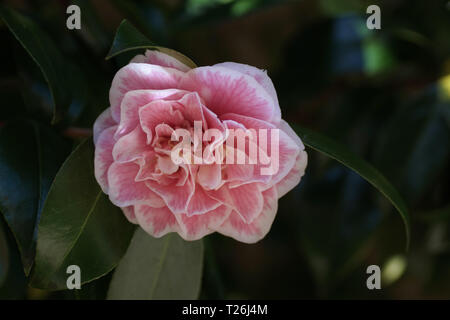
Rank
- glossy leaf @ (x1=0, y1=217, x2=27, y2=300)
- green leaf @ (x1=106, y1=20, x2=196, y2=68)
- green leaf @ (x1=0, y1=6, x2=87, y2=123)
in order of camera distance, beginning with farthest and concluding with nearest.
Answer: glossy leaf @ (x1=0, y1=217, x2=27, y2=300)
green leaf @ (x1=0, y1=6, x2=87, y2=123)
green leaf @ (x1=106, y1=20, x2=196, y2=68)

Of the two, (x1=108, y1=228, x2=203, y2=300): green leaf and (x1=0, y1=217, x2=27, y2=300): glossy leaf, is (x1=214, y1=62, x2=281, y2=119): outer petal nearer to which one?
(x1=108, y1=228, x2=203, y2=300): green leaf

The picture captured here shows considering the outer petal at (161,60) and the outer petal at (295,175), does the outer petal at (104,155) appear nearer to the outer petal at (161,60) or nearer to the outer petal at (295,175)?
the outer petal at (161,60)

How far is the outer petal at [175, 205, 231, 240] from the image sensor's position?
2.08 ft

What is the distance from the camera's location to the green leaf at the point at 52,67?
667 millimetres

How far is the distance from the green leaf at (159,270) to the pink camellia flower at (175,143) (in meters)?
0.13

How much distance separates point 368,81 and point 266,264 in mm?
534

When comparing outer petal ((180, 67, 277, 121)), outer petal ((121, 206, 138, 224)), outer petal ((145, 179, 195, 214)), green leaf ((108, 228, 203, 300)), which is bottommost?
green leaf ((108, 228, 203, 300))

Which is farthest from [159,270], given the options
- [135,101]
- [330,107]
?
[330,107]

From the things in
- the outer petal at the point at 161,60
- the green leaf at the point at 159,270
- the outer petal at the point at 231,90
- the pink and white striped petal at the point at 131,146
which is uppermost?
the outer petal at the point at 161,60

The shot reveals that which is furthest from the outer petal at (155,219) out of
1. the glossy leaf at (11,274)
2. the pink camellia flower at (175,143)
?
the glossy leaf at (11,274)

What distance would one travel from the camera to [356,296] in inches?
52.9

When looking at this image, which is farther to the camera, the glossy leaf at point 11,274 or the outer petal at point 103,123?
the glossy leaf at point 11,274

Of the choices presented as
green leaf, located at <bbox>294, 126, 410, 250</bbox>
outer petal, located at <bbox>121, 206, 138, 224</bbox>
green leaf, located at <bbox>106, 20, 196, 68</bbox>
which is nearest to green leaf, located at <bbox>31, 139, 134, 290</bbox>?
outer petal, located at <bbox>121, 206, 138, 224</bbox>

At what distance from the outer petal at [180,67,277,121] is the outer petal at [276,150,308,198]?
0.06 meters
